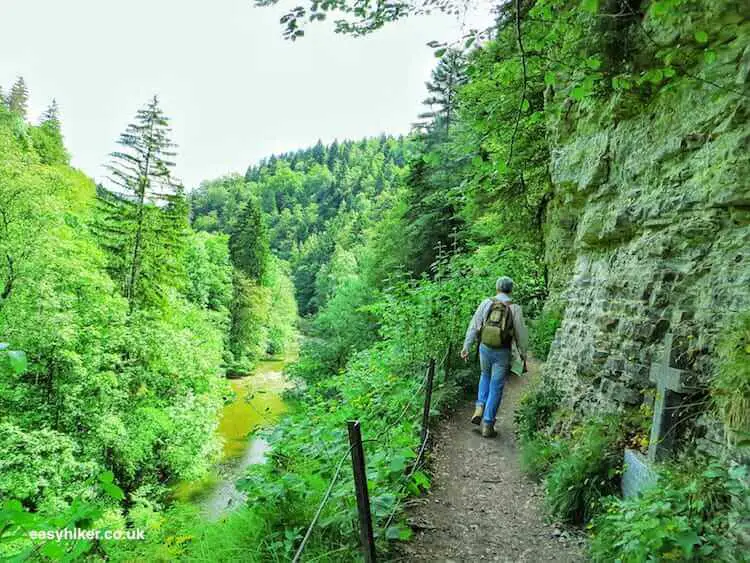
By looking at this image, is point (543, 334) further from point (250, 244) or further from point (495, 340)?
point (250, 244)

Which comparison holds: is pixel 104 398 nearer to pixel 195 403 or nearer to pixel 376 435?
pixel 195 403

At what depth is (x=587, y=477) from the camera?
357 centimetres

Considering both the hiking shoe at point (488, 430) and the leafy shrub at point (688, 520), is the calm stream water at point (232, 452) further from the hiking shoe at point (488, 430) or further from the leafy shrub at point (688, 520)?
the leafy shrub at point (688, 520)

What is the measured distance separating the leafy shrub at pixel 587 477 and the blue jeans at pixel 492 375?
1455 mm

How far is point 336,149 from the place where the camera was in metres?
165

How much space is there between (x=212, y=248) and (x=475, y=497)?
95.9 ft

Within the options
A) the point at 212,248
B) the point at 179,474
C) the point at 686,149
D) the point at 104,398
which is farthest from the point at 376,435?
the point at 212,248

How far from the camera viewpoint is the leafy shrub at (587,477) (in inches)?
137

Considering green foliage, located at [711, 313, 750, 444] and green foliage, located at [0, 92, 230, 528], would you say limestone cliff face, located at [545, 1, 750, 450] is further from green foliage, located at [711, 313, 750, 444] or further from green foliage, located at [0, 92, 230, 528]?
green foliage, located at [0, 92, 230, 528]

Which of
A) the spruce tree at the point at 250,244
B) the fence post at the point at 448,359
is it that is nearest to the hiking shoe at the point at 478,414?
the fence post at the point at 448,359

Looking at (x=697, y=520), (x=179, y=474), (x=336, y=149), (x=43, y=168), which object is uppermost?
(x=336, y=149)

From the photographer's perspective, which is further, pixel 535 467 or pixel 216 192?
pixel 216 192

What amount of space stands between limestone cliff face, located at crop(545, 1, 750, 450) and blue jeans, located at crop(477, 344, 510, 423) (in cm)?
71

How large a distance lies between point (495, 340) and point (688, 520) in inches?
113
